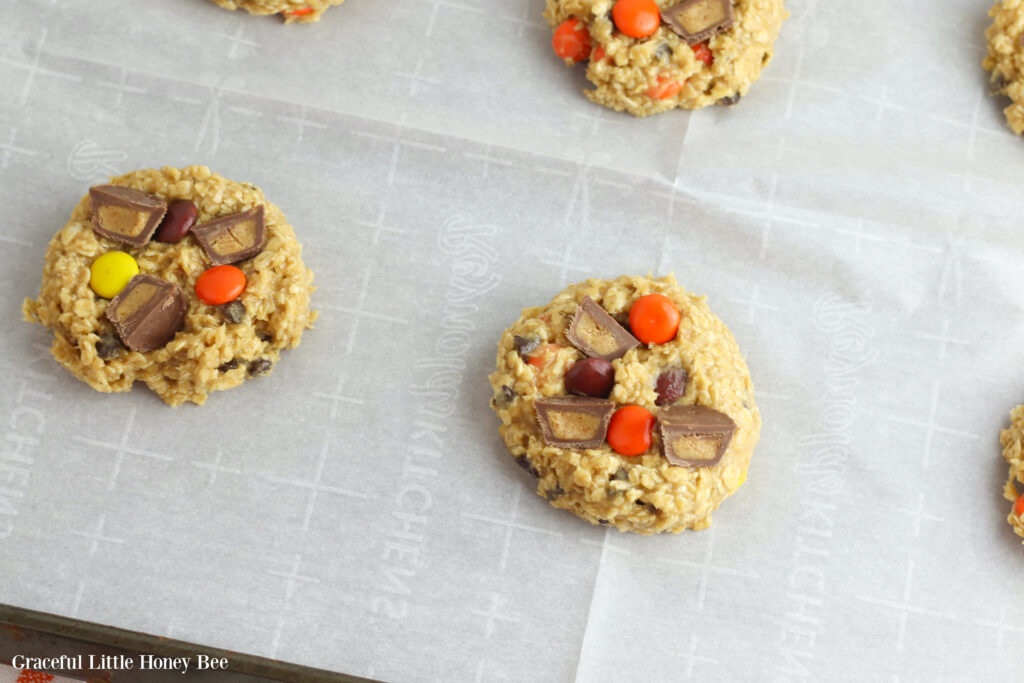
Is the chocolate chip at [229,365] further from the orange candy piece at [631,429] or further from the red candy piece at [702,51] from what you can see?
the red candy piece at [702,51]

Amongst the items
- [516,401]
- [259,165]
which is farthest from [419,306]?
[259,165]

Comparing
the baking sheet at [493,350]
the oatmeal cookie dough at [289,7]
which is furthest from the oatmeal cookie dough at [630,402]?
the oatmeal cookie dough at [289,7]

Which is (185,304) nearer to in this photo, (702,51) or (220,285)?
(220,285)

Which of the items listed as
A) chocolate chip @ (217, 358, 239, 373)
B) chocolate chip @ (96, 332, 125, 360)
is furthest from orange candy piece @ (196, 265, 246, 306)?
chocolate chip @ (96, 332, 125, 360)

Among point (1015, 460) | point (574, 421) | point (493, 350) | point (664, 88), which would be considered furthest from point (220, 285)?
point (1015, 460)

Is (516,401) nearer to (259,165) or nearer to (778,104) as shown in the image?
(259,165)

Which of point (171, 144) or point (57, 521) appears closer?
point (57, 521)

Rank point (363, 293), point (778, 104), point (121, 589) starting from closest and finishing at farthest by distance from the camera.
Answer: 1. point (121, 589)
2. point (363, 293)
3. point (778, 104)

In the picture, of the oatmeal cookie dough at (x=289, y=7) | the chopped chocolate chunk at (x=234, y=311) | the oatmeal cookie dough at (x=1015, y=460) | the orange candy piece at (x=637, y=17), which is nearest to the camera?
the chopped chocolate chunk at (x=234, y=311)
